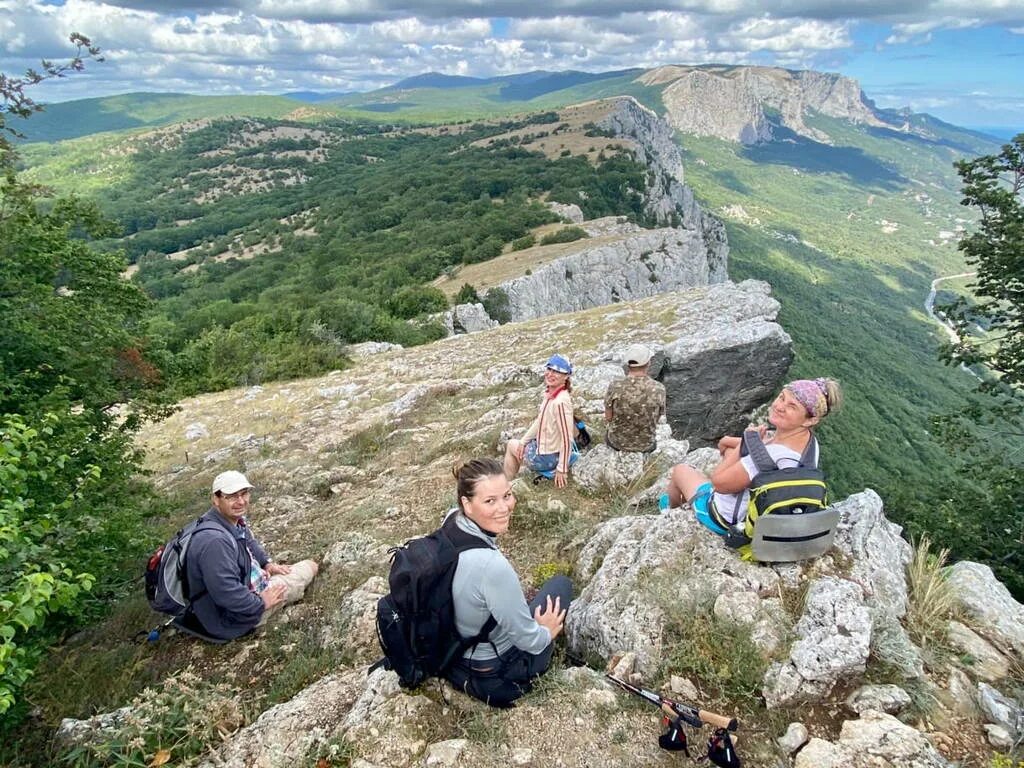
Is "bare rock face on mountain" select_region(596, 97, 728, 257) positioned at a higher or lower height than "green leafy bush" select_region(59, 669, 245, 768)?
lower

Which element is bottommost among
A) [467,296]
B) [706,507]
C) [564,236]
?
[564,236]

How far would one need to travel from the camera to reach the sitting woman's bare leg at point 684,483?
227 inches

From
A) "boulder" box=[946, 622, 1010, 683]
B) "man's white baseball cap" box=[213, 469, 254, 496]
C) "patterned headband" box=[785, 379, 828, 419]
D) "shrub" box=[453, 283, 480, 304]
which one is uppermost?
"patterned headband" box=[785, 379, 828, 419]

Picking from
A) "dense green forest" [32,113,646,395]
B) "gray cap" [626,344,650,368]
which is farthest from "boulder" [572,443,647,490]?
"dense green forest" [32,113,646,395]

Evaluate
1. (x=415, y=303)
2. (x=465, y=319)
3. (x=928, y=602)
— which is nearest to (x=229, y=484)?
(x=928, y=602)

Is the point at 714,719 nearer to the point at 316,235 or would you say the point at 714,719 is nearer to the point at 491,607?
the point at 491,607

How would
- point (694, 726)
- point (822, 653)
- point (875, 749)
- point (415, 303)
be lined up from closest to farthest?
point (875, 749) → point (694, 726) → point (822, 653) → point (415, 303)

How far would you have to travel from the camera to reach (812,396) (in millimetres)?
4441

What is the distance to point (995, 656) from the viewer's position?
4297mm

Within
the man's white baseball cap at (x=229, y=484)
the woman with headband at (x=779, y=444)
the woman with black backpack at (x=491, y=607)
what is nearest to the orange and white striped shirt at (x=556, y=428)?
the woman with headband at (x=779, y=444)

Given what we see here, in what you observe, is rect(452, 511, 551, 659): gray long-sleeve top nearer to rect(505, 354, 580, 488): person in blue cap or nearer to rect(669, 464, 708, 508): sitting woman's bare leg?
rect(669, 464, 708, 508): sitting woman's bare leg

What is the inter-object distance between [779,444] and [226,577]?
504 cm

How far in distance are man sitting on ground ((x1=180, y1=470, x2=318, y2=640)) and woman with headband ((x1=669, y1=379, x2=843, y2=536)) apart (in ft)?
14.3

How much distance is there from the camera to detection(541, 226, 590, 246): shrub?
158 ft
